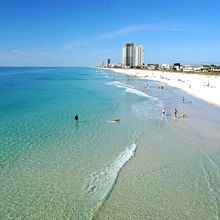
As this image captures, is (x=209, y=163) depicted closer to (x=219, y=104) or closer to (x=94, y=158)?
(x=94, y=158)

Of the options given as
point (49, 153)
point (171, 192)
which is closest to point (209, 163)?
point (171, 192)

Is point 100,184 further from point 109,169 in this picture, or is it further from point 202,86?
point 202,86

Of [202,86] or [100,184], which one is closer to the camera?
[100,184]

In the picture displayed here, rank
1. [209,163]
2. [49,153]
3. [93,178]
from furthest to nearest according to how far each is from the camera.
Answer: [49,153]
[209,163]
[93,178]

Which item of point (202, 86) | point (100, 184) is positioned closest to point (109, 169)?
point (100, 184)

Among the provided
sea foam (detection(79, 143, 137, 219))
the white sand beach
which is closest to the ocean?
sea foam (detection(79, 143, 137, 219))

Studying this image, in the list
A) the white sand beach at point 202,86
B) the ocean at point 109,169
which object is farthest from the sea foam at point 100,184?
the white sand beach at point 202,86

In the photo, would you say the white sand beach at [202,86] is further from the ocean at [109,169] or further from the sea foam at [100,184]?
the sea foam at [100,184]

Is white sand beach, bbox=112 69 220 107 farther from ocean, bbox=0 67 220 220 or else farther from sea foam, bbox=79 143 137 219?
sea foam, bbox=79 143 137 219
